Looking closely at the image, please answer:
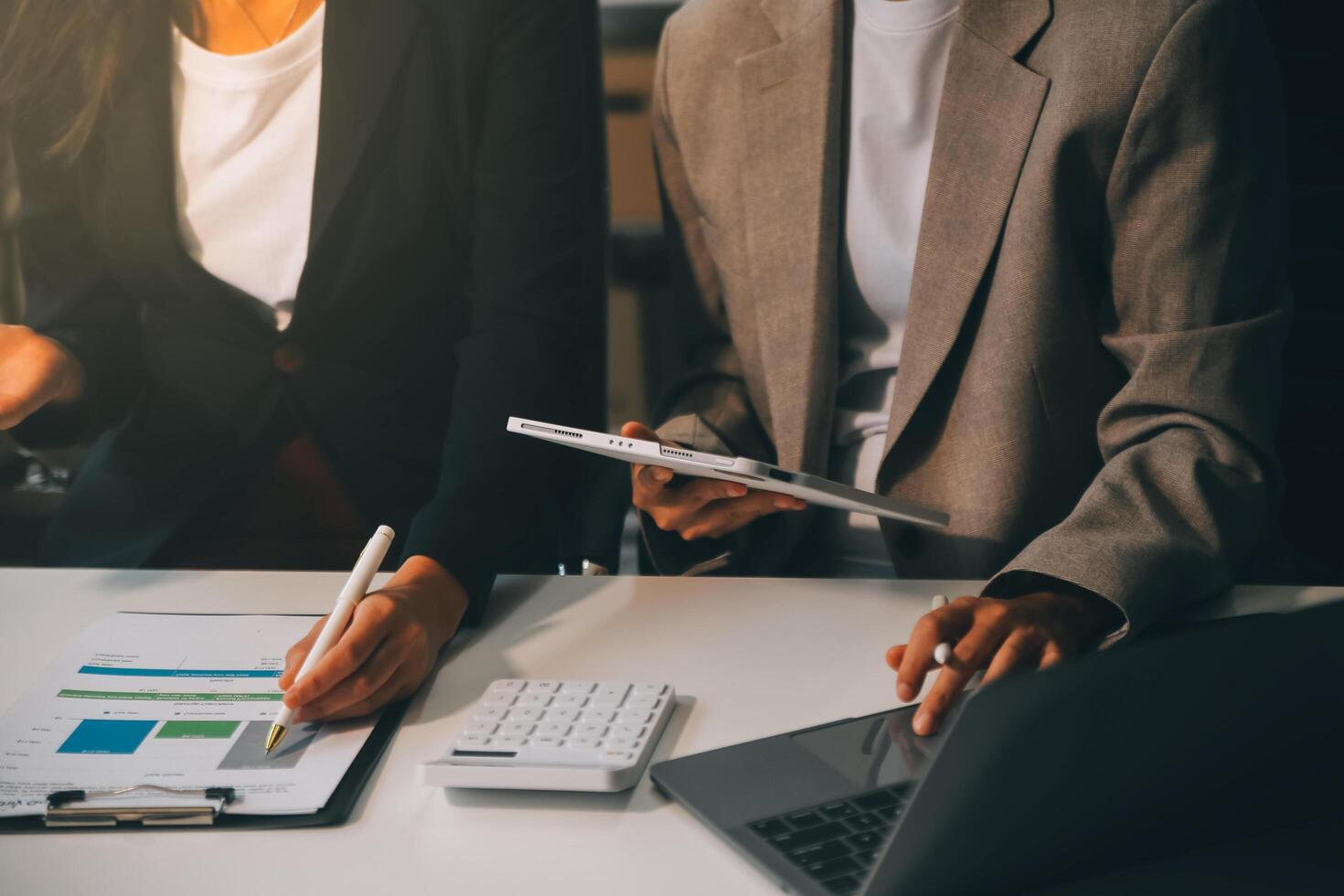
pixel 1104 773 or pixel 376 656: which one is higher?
pixel 1104 773

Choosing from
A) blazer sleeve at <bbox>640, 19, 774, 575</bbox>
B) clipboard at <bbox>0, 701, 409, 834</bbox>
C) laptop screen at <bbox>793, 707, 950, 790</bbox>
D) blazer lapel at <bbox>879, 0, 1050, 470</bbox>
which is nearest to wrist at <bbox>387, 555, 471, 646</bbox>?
clipboard at <bbox>0, 701, 409, 834</bbox>

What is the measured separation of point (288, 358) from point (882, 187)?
72cm

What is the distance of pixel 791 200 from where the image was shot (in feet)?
3.99

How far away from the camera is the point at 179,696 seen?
0.79 meters

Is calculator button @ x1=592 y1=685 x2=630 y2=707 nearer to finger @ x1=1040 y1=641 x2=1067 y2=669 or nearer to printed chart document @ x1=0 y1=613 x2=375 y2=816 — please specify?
printed chart document @ x1=0 y1=613 x2=375 y2=816

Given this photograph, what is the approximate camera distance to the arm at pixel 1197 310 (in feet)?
2.96

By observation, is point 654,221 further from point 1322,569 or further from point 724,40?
point 1322,569

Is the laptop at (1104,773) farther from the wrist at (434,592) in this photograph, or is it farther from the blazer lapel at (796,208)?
the blazer lapel at (796,208)

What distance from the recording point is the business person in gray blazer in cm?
92

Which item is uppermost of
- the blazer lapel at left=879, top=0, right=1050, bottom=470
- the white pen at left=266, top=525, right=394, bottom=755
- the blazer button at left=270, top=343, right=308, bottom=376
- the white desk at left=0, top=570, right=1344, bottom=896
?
the blazer lapel at left=879, top=0, right=1050, bottom=470

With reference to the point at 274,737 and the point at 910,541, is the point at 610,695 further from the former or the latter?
the point at 910,541

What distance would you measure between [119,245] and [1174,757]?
123cm

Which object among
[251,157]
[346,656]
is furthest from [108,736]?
[251,157]

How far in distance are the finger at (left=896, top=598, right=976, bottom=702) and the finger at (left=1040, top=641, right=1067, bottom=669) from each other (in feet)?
0.19
